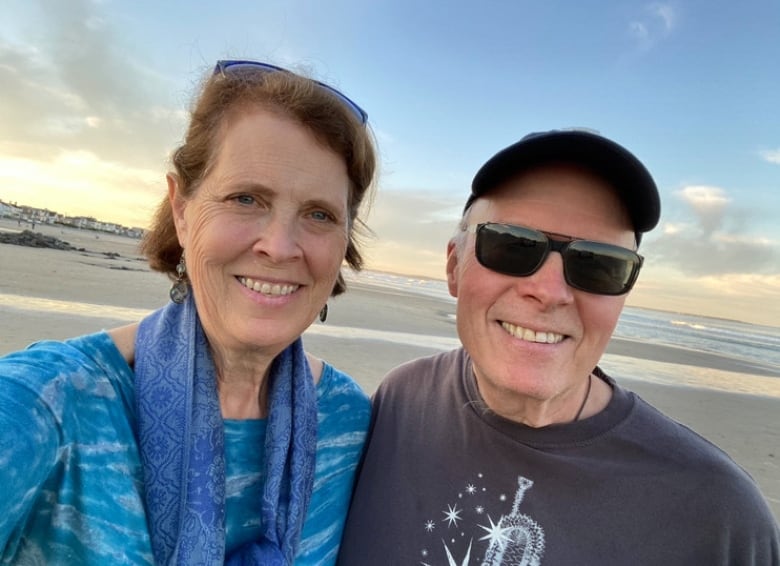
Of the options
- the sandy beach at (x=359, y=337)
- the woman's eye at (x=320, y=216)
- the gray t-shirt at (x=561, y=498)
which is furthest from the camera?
the sandy beach at (x=359, y=337)

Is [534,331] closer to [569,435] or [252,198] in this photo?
[569,435]

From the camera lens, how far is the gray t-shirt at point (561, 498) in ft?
4.59

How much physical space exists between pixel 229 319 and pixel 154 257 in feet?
2.26

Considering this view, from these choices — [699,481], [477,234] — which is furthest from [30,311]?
[699,481]

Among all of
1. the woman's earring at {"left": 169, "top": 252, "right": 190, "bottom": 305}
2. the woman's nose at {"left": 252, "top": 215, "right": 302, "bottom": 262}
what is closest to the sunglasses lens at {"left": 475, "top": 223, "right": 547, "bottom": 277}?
Result: the woman's nose at {"left": 252, "top": 215, "right": 302, "bottom": 262}

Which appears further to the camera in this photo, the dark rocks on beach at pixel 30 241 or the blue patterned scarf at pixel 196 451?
the dark rocks on beach at pixel 30 241

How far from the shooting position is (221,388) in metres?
1.66

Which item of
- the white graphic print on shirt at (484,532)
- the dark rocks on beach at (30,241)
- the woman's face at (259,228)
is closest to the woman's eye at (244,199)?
the woman's face at (259,228)

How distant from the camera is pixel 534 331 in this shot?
1.61 metres

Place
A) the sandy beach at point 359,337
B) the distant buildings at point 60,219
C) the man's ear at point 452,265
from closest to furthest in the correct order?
the man's ear at point 452,265
the sandy beach at point 359,337
the distant buildings at point 60,219

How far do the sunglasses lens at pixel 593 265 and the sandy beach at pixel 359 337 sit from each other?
5.31 m

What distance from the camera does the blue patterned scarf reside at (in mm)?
1284

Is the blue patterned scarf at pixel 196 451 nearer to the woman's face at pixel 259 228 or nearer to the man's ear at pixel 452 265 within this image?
the woman's face at pixel 259 228

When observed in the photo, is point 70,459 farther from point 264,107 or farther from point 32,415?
point 264,107
